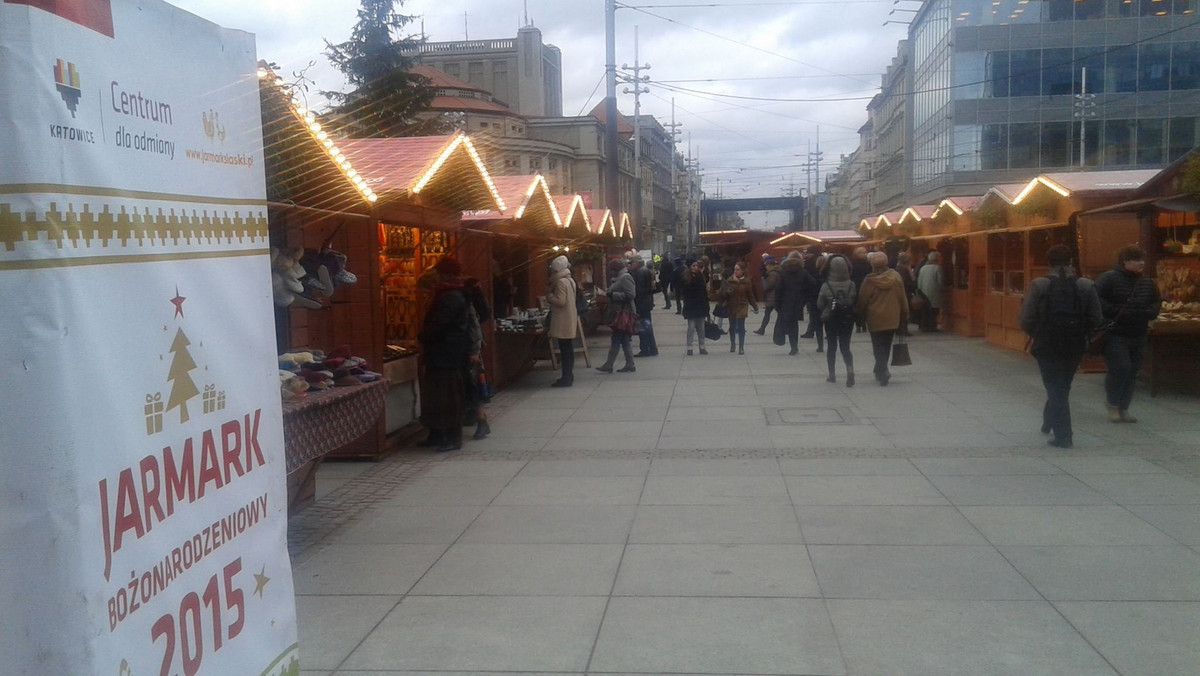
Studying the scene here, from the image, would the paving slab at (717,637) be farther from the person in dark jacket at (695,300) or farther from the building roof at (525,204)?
the person in dark jacket at (695,300)

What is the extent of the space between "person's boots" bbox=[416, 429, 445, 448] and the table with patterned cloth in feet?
7.23

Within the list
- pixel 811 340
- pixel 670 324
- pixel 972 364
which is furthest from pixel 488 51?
pixel 972 364

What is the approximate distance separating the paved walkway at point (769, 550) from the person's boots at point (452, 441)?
0.56ft

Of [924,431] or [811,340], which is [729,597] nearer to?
[924,431]

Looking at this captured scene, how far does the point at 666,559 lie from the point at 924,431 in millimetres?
4868

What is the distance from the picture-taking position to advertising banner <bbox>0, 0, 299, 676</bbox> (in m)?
1.62

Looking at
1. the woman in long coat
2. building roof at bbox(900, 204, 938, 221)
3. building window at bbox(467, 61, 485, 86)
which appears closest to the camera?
→ the woman in long coat

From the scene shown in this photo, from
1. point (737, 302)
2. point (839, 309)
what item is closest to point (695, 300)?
point (737, 302)

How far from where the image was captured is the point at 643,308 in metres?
18.3

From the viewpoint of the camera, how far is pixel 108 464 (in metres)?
1.73

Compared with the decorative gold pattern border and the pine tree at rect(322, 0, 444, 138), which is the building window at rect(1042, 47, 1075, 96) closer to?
the pine tree at rect(322, 0, 444, 138)

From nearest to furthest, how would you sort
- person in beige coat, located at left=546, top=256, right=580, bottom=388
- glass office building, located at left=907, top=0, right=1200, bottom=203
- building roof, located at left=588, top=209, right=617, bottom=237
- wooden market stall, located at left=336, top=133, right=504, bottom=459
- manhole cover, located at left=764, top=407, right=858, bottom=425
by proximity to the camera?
1. wooden market stall, located at left=336, top=133, right=504, bottom=459
2. manhole cover, located at left=764, top=407, right=858, bottom=425
3. person in beige coat, located at left=546, top=256, right=580, bottom=388
4. building roof, located at left=588, top=209, right=617, bottom=237
5. glass office building, located at left=907, top=0, right=1200, bottom=203

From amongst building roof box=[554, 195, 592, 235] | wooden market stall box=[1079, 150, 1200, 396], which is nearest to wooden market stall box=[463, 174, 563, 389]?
building roof box=[554, 195, 592, 235]

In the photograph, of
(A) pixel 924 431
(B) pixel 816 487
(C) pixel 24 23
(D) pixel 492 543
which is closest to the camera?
(C) pixel 24 23
